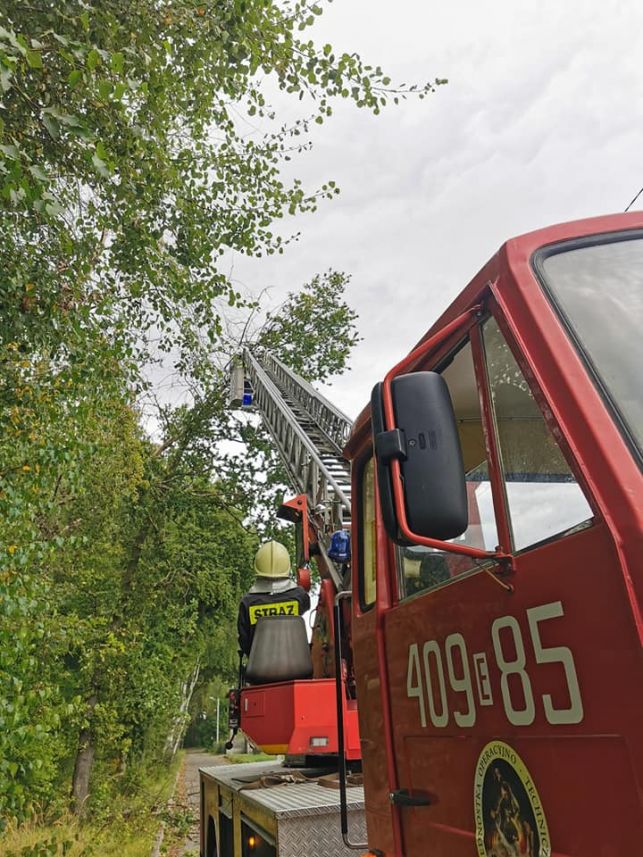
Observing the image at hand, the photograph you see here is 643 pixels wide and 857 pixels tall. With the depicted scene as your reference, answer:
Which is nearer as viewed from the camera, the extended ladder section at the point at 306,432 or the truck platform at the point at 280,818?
the truck platform at the point at 280,818

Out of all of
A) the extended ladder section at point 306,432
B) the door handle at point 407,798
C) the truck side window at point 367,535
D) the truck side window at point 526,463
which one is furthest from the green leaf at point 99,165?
the extended ladder section at point 306,432

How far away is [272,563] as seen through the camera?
5.45 metres

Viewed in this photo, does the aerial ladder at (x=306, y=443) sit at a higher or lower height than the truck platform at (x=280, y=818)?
higher

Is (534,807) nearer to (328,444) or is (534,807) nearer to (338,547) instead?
(338,547)

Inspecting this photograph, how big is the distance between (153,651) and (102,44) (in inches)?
485

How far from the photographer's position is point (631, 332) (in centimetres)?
152

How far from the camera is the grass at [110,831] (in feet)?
28.7

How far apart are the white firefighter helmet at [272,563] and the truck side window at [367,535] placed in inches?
111

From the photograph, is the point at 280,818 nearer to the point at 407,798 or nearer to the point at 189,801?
the point at 407,798

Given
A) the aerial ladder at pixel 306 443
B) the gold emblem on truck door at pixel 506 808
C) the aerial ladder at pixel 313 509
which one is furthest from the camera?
the aerial ladder at pixel 306 443

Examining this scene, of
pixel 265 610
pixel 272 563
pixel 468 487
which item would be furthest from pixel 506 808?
pixel 272 563

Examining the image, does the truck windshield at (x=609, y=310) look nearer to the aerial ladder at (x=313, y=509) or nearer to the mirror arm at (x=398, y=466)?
the mirror arm at (x=398, y=466)

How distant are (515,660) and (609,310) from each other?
2.77 ft

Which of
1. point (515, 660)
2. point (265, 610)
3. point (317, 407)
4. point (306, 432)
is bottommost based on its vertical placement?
point (515, 660)
